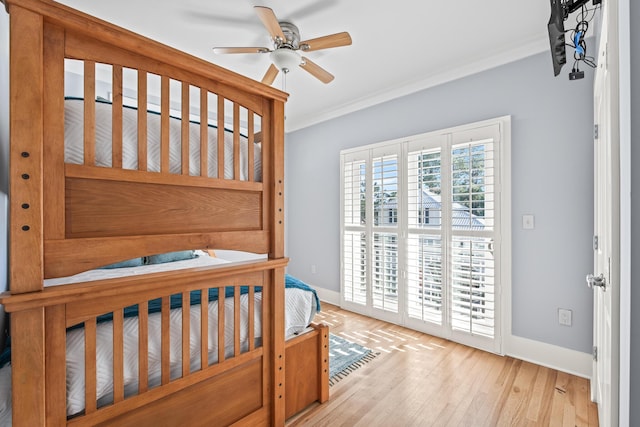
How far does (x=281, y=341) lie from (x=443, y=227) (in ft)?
6.21

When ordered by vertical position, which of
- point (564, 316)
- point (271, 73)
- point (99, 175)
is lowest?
point (564, 316)

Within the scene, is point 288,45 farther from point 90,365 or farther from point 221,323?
point 90,365

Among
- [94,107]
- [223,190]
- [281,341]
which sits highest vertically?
[94,107]

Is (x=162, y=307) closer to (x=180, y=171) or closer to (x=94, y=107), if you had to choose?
(x=180, y=171)

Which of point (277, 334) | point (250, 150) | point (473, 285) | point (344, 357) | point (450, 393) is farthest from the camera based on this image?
point (473, 285)

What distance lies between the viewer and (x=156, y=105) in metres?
3.40

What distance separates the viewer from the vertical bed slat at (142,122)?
3.74ft

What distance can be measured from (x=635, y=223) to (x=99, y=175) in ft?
4.97

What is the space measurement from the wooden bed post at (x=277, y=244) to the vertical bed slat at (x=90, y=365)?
29.7 inches

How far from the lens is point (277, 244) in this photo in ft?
5.14

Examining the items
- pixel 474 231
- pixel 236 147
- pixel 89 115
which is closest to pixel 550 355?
pixel 474 231

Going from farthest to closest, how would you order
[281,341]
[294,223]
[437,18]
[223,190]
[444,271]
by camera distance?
1. [294,223]
2. [444,271]
3. [437,18]
4. [281,341]
5. [223,190]

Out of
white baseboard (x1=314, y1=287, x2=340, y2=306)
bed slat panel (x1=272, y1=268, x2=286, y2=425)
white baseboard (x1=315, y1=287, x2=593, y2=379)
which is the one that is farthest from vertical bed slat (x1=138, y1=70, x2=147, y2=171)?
white baseboard (x1=314, y1=287, x2=340, y2=306)

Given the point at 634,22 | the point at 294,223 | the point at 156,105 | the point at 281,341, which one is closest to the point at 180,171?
the point at 281,341
